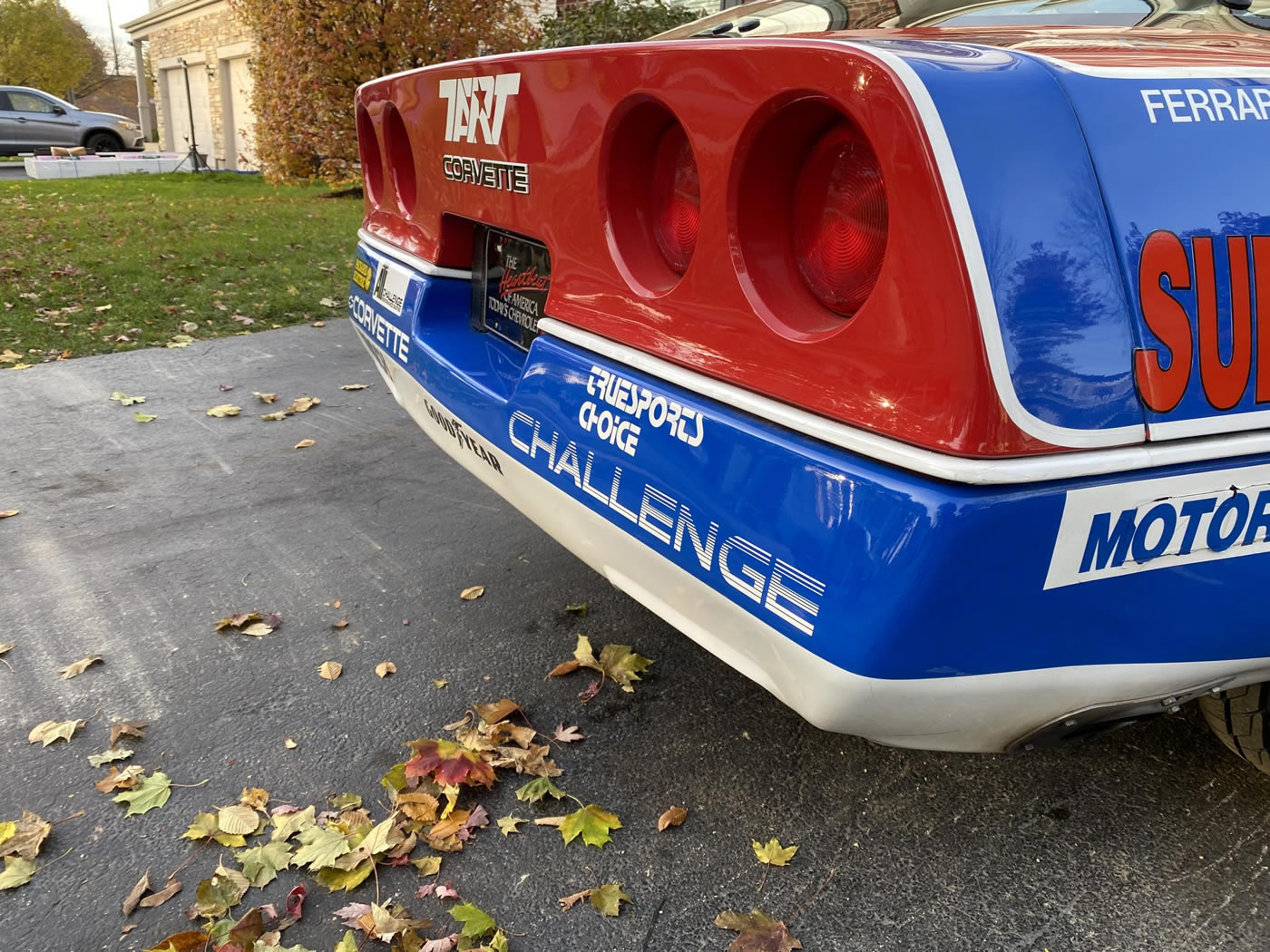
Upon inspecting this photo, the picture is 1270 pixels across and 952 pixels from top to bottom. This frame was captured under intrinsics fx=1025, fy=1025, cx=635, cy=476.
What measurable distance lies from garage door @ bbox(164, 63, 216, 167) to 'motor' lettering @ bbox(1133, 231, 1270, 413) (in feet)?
82.7

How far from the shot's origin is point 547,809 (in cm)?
215

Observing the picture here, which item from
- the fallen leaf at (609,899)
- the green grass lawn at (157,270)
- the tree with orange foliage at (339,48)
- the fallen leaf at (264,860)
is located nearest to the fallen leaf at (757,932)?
the fallen leaf at (609,899)

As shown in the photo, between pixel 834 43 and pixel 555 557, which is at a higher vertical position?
pixel 834 43

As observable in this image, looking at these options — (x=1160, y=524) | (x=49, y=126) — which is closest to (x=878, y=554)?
(x=1160, y=524)

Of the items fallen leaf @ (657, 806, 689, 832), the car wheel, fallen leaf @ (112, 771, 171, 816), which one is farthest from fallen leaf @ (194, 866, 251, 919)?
the car wheel

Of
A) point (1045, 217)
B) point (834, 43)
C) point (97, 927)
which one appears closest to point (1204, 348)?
point (1045, 217)

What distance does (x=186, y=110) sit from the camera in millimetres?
26578

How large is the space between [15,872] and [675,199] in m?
1.78

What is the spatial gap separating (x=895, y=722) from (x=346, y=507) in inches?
106

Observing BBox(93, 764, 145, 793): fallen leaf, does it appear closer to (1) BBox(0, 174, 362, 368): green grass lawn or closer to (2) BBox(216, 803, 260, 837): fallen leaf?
(2) BBox(216, 803, 260, 837): fallen leaf

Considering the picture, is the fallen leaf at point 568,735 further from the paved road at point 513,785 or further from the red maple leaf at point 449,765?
the red maple leaf at point 449,765

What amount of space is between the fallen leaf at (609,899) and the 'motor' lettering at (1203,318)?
49.5 inches

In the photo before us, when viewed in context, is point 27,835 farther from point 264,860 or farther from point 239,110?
point 239,110

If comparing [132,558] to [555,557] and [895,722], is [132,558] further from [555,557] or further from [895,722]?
[895,722]
